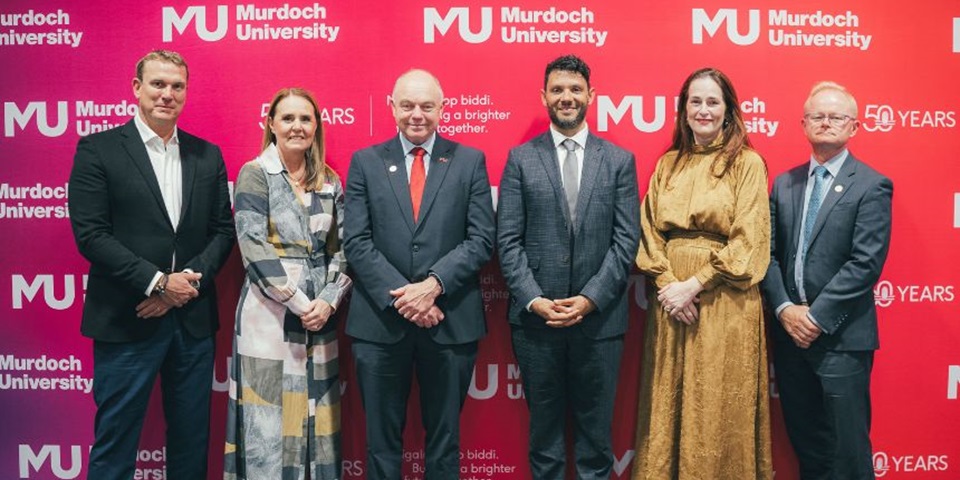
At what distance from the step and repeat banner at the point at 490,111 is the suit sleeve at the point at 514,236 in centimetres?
44

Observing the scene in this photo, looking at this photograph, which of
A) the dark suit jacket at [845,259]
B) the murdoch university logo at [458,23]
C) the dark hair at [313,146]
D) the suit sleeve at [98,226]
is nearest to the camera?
the suit sleeve at [98,226]

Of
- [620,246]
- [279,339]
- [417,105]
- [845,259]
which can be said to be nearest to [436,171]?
[417,105]

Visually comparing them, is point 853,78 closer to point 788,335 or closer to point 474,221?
point 788,335

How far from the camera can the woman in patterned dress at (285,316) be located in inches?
109

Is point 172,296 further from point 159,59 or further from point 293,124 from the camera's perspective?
point 159,59

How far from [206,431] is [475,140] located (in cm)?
184

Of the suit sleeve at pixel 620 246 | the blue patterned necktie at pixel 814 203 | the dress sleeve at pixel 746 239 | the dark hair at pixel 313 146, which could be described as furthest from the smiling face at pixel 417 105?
the blue patterned necktie at pixel 814 203

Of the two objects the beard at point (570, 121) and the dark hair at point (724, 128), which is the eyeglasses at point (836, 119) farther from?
the beard at point (570, 121)

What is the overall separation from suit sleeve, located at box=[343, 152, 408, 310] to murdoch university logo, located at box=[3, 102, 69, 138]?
1.67m

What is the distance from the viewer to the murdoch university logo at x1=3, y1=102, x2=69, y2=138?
11.1 feet

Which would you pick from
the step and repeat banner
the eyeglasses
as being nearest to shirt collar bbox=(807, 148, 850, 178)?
the eyeglasses

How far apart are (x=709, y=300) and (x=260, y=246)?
188cm

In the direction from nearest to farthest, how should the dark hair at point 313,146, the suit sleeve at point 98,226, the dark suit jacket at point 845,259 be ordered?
the suit sleeve at point 98,226
the dark suit jacket at point 845,259
the dark hair at point 313,146

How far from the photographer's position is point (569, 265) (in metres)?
2.84
